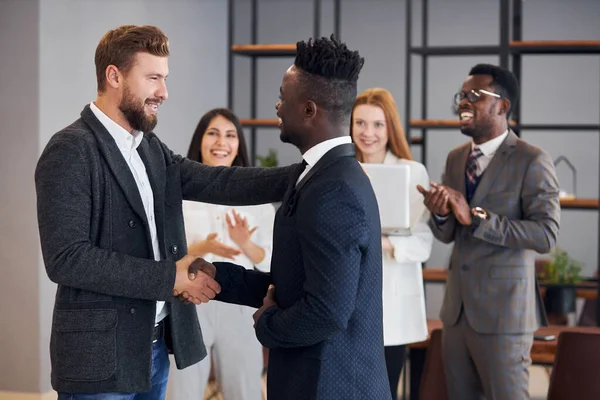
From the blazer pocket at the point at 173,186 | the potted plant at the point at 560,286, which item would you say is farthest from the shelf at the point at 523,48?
the blazer pocket at the point at 173,186

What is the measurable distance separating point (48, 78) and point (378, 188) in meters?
2.09

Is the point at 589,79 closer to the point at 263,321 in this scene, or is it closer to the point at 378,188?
the point at 378,188

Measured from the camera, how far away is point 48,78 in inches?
177

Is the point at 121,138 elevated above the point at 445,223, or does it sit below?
above

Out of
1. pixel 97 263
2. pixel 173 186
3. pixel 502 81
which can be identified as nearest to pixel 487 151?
pixel 502 81

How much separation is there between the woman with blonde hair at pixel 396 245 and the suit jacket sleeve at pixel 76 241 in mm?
1501

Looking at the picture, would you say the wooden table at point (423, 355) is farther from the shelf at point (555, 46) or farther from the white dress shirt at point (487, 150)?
the shelf at point (555, 46)

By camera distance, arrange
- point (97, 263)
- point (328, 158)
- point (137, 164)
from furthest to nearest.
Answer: point (137, 164), point (97, 263), point (328, 158)

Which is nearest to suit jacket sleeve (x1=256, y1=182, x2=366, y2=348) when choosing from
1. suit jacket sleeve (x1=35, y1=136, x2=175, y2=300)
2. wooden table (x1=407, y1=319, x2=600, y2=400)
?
suit jacket sleeve (x1=35, y1=136, x2=175, y2=300)

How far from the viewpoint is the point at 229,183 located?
2500 millimetres

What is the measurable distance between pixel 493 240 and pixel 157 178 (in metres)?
1.41

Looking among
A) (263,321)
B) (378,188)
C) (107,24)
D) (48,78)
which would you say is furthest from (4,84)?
(263,321)

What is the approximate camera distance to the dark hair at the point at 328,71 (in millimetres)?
1901

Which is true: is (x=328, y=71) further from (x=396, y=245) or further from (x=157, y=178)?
(x=396, y=245)
